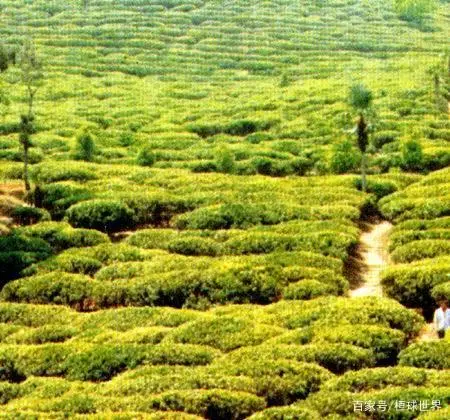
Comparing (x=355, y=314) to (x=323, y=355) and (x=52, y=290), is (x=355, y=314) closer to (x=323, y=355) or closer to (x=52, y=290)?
(x=323, y=355)

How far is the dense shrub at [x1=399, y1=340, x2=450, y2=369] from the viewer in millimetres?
24484

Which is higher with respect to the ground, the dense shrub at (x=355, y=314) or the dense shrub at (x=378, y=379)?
the dense shrub at (x=378, y=379)

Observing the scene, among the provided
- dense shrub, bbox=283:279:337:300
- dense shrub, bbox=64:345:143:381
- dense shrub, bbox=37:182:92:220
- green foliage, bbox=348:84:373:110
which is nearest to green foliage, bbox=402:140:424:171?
green foliage, bbox=348:84:373:110

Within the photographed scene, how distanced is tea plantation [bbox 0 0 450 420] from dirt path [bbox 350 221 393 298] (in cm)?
37

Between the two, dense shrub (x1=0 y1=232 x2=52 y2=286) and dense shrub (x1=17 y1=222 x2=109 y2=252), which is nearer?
dense shrub (x1=0 y1=232 x2=52 y2=286)

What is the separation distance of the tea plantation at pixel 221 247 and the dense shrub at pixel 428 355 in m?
0.06

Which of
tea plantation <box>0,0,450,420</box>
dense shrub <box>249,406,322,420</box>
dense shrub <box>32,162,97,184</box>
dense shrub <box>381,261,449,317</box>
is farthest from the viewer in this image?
dense shrub <box>32,162,97,184</box>

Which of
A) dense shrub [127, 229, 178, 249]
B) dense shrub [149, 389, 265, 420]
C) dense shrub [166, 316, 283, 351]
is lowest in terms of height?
dense shrub [127, 229, 178, 249]

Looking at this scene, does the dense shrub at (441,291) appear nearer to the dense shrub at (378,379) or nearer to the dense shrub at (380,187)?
the dense shrub at (378,379)

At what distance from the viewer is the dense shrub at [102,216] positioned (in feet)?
139

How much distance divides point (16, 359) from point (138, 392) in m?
5.77

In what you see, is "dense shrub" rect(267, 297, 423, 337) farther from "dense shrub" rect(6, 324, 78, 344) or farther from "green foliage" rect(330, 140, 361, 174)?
"green foliage" rect(330, 140, 361, 174)

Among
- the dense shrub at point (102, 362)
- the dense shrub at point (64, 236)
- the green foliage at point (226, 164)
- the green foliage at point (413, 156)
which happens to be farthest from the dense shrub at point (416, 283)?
the green foliage at point (226, 164)

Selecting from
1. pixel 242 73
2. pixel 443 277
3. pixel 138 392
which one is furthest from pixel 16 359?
pixel 242 73
